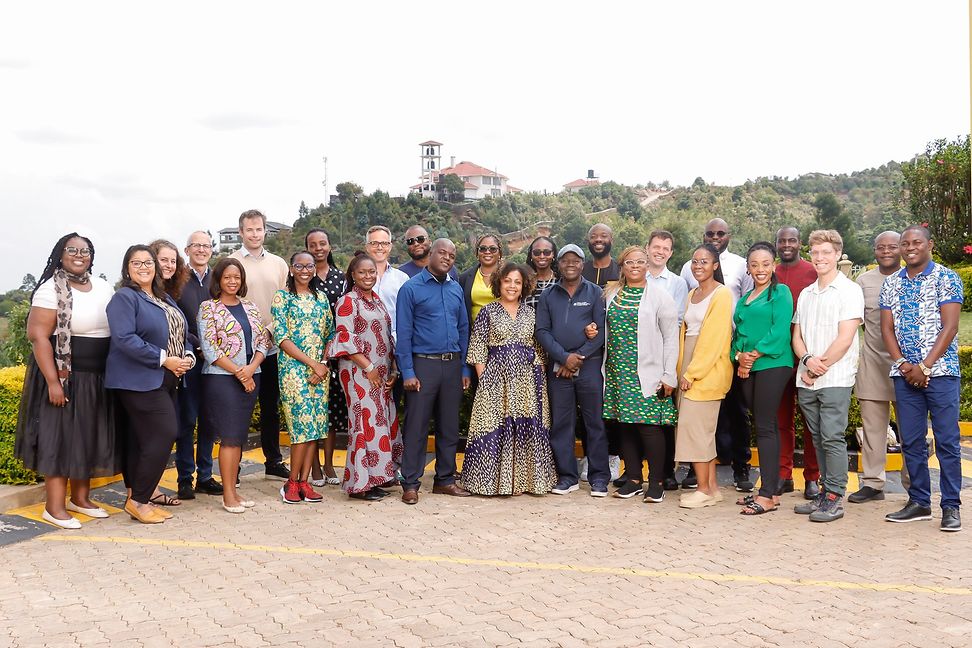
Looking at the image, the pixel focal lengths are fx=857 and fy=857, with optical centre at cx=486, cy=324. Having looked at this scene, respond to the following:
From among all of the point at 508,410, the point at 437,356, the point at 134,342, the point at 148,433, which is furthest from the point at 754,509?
the point at 134,342

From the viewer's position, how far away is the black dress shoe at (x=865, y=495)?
650cm

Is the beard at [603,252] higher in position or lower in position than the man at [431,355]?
higher

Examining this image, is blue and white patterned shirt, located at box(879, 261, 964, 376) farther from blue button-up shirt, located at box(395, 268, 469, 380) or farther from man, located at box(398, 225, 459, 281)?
man, located at box(398, 225, 459, 281)

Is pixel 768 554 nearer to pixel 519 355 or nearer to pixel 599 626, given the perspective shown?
pixel 599 626

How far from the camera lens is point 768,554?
208 inches

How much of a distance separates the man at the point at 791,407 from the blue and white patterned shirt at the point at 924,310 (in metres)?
0.70

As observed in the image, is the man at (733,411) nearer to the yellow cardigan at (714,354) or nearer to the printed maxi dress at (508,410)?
the yellow cardigan at (714,354)

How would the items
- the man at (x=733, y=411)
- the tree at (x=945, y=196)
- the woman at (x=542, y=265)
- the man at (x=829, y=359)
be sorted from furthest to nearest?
1. the tree at (x=945, y=196)
2. the man at (x=733, y=411)
3. the woman at (x=542, y=265)
4. the man at (x=829, y=359)

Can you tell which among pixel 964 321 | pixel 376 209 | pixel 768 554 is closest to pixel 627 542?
pixel 768 554

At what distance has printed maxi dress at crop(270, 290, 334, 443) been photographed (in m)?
6.40

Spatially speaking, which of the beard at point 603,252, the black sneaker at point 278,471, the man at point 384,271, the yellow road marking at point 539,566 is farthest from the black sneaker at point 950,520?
the black sneaker at point 278,471

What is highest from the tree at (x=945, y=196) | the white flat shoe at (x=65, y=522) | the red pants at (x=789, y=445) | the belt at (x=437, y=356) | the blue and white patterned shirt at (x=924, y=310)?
the tree at (x=945, y=196)

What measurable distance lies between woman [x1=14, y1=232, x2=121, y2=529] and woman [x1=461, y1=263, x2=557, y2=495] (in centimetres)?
267

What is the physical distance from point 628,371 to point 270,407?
3008mm
